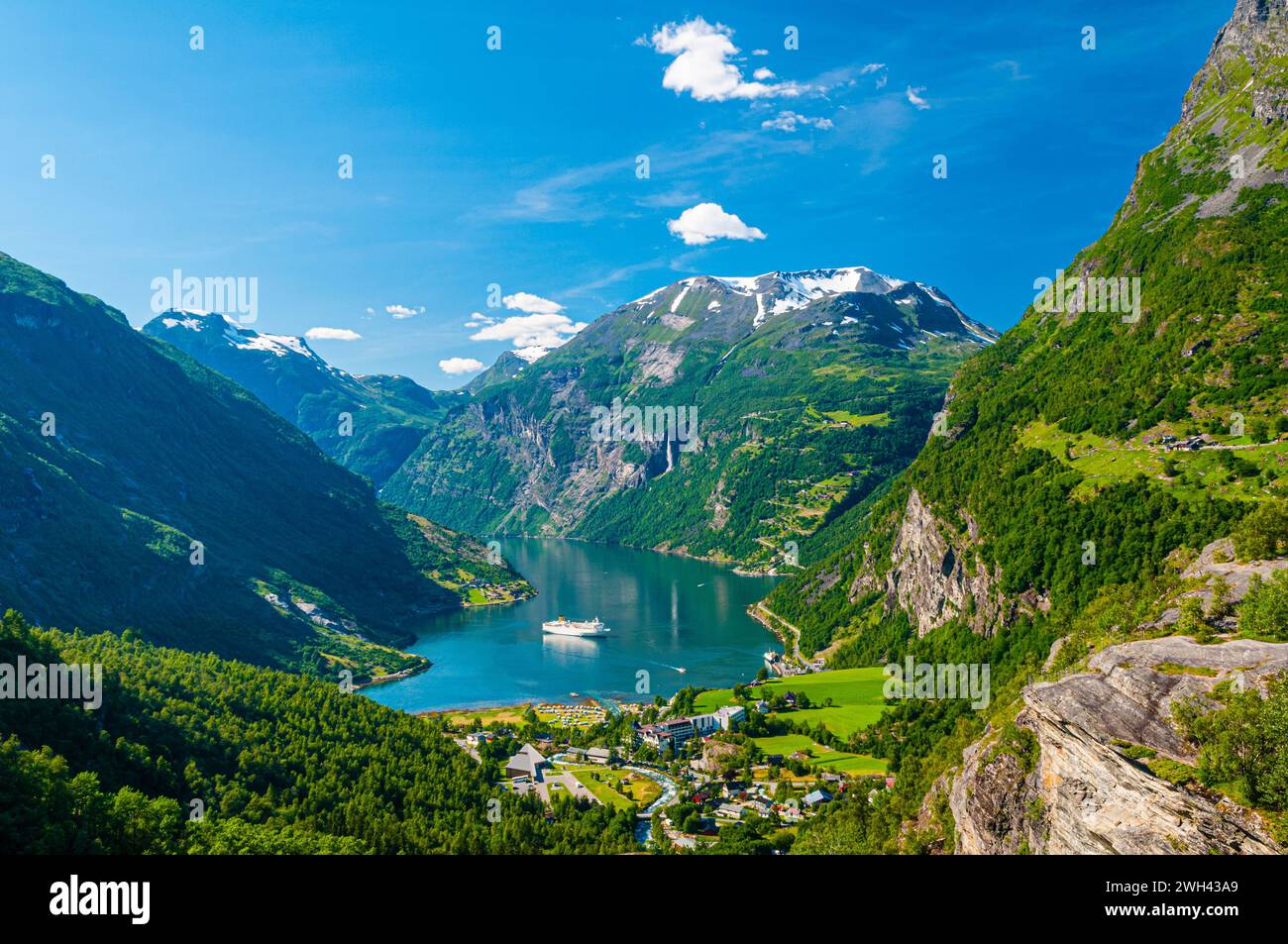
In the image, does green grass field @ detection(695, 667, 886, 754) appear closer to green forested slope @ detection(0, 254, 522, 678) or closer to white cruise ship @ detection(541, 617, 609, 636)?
white cruise ship @ detection(541, 617, 609, 636)

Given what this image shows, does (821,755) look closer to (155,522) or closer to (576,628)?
(576,628)

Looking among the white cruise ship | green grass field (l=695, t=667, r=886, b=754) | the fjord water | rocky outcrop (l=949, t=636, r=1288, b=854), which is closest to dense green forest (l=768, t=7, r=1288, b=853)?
rocky outcrop (l=949, t=636, r=1288, b=854)

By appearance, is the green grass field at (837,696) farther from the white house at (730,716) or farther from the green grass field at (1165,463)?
the green grass field at (1165,463)

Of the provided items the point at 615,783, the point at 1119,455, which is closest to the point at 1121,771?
the point at 615,783

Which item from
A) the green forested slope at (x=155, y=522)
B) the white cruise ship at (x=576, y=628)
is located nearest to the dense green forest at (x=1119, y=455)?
the white cruise ship at (x=576, y=628)
